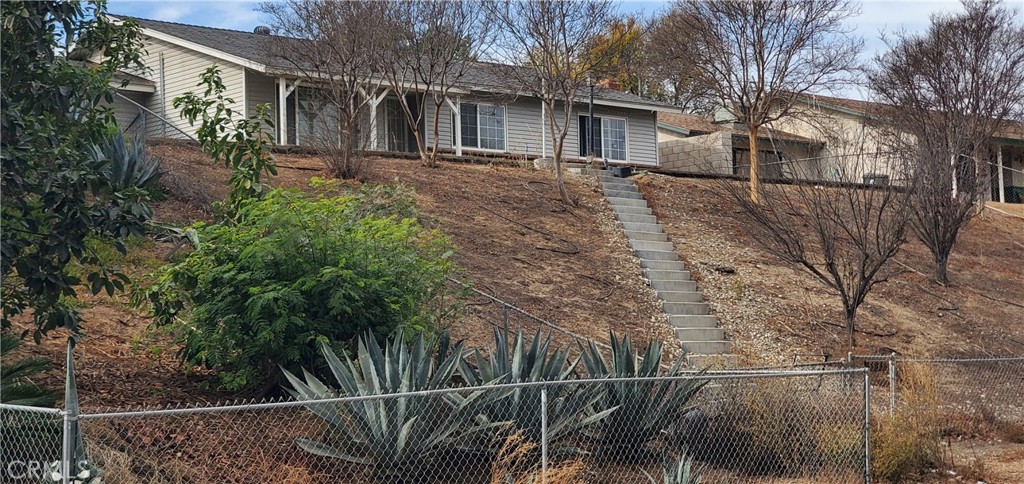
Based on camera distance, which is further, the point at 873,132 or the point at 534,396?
the point at 873,132

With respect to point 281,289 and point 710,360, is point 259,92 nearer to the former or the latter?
point 710,360

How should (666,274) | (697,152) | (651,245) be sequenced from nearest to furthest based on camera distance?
(666,274)
(651,245)
(697,152)

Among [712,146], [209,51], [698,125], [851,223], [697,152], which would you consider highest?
[209,51]

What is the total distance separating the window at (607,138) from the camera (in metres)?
31.1

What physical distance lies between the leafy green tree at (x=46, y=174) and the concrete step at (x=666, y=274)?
38.8 ft

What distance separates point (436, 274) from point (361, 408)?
277 centimetres

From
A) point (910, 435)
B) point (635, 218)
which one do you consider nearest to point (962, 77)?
point (635, 218)

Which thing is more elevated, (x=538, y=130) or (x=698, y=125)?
(x=698, y=125)

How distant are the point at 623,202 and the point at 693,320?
5799 mm

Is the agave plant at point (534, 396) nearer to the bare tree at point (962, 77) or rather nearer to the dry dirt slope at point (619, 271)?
the dry dirt slope at point (619, 271)

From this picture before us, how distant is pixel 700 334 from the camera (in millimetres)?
17125

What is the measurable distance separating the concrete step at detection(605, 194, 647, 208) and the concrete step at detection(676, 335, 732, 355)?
6.30 meters

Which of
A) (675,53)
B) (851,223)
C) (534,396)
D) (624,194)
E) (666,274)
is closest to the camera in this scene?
(534,396)

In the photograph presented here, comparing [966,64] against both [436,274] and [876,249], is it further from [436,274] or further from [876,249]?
[436,274]
